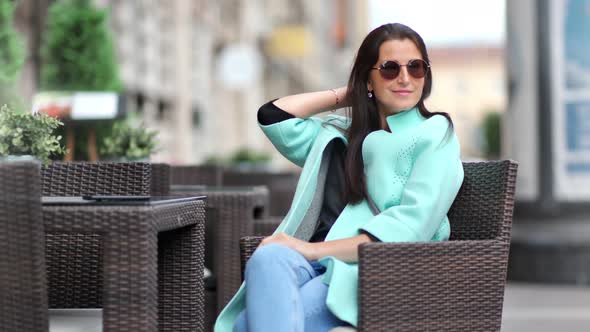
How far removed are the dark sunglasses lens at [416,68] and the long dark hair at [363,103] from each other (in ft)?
0.12

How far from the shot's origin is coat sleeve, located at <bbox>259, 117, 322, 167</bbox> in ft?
11.0

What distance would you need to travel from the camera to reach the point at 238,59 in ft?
68.2

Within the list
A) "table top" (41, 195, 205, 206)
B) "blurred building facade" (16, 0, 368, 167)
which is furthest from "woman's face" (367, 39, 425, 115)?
"blurred building facade" (16, 0, 368, 167)

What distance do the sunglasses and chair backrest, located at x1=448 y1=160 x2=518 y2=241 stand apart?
33 centimetres

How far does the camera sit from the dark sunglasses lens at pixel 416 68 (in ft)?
10.0

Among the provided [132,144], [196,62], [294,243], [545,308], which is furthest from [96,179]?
[196,62]

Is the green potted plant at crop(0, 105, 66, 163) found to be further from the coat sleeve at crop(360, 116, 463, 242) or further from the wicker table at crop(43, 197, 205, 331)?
the coat sleeve at crop(360, 116, 463, 242)

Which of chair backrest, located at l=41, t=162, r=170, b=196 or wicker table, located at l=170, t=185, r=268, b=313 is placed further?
wicker table, located at l=170, t=185, r=268, b=313

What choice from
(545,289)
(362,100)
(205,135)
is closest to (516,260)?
(545,289)

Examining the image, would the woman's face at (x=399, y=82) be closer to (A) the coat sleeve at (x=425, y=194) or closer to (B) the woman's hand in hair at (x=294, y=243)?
(A) the coat sleeve at (x=425, y=194)

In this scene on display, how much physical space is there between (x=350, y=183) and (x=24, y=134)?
88cm

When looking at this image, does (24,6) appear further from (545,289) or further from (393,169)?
(393,169)

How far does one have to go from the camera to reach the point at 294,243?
290cm

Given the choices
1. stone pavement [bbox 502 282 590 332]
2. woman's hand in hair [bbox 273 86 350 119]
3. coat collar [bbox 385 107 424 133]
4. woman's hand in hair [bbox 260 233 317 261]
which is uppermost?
woman's hand in hair [bbox 273 86 350 119]
